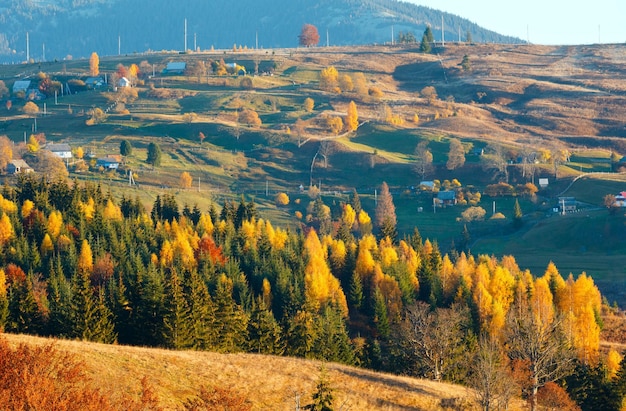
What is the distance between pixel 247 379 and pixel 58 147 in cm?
14266

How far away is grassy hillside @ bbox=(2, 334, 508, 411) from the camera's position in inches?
2121

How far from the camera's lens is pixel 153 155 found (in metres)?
192

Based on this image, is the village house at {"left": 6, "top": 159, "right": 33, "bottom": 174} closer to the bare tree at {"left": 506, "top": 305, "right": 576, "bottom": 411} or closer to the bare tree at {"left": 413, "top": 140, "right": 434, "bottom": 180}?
the bare tree at {"left": 413, "top": 140, "right": 434, "bottom": 180}

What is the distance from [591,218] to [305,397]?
110408mm

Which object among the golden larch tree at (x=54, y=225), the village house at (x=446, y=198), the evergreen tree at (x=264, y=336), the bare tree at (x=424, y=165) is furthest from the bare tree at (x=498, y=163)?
the evergreen tree at (x=264, y=336)

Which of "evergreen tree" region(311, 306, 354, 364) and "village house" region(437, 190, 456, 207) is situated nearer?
"evergreen tree" region(311, 306, 354, 364)

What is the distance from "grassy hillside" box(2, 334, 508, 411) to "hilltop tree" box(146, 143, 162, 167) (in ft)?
422

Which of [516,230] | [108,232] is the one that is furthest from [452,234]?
[108,232]

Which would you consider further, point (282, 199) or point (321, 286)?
point (282, 199)

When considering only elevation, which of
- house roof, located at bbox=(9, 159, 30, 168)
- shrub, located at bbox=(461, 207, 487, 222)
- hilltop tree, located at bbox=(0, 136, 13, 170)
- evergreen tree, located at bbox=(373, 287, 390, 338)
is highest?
hilltop tree, located at bbox=(0, 136, 13, 170)

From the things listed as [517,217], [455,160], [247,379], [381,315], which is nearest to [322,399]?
[247,379]

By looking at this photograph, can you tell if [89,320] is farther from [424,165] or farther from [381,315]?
[424,165]

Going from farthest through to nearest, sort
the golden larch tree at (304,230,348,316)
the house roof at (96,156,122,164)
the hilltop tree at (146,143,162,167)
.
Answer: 1. the hilltop tree at (146,143,162,167)
2. the house roof at (96,156,122,164)
3. the golden larch tree at (304,230,348,316)

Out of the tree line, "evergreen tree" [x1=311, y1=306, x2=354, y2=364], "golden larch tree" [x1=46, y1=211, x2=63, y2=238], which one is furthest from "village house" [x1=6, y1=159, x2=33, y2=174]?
"evergreen tree" [x1=311, y1=306, x2=354, y2=364]
